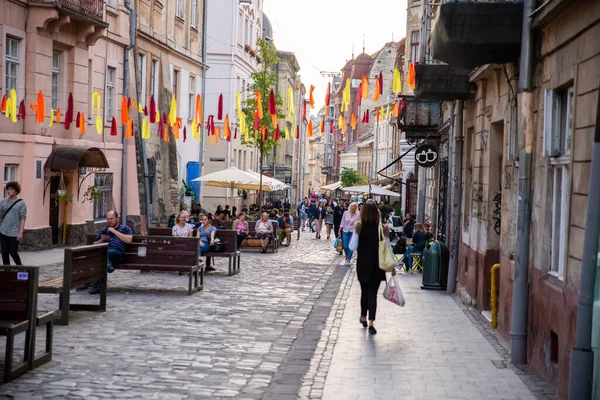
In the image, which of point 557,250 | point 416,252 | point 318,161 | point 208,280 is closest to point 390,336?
point 557,250

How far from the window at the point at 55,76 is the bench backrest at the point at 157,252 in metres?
12.0

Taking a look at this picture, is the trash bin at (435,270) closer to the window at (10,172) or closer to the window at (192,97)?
the window at (10,172)

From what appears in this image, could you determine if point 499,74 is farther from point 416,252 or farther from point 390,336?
point 416,252

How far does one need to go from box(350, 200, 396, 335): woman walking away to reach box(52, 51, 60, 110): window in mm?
16295

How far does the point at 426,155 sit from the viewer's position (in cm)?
2630

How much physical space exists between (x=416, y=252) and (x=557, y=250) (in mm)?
13818

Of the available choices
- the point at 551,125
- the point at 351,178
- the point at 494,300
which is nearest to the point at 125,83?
the point at 494,300

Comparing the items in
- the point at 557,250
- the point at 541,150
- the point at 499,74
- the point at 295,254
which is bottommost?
the point at 295,254

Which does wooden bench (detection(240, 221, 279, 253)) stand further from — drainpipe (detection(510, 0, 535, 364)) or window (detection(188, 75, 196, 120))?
drainpipe (detection(510, 0, 535, 364))

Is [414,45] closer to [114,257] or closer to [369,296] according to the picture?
[114,257]

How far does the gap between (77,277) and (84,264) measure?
0.41 metres

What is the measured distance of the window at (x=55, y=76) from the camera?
27.6 m

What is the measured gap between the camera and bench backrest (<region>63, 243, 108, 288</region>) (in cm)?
1212

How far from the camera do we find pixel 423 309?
1588 centimetres
